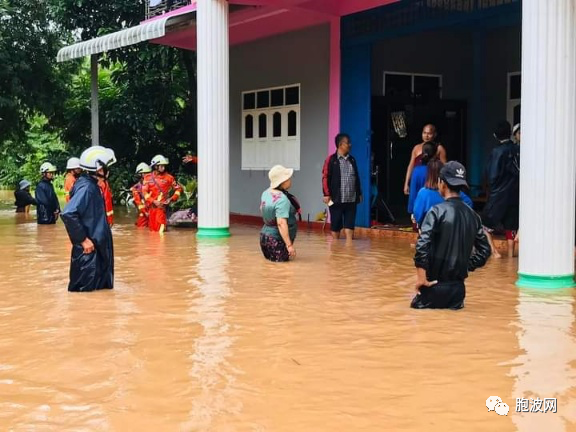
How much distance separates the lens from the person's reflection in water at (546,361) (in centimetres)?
394

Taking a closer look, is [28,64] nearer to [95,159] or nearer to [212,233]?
[212,233]

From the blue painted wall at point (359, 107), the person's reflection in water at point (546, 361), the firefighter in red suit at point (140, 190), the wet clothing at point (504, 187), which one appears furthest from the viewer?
the firefighter in red suit at point (140, 190)

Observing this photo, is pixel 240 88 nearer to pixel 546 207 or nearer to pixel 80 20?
pixel 80 20

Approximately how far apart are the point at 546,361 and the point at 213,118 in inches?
346

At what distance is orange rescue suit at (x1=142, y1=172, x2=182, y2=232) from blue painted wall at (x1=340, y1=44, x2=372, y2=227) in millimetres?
3250

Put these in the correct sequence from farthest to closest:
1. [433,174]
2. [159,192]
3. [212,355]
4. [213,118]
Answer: [159,192] < [213,118] < [433,174] < [212,355]

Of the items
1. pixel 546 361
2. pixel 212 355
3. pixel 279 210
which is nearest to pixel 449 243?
pixel 546 361

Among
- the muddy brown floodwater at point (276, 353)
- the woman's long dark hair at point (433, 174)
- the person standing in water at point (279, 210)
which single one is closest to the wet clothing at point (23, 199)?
the muddy brown floodwater at point (276, 353)

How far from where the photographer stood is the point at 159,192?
14.2m

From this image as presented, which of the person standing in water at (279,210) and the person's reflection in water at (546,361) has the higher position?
the person standing in water at (279,210)

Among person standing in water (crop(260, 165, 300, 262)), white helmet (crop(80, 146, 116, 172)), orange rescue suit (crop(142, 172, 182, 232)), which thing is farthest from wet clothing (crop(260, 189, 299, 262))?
orange rescue suit (crop(142, 172, 182, 232))

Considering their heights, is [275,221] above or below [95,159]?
below

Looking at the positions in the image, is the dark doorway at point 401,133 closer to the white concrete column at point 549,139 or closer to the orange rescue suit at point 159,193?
the orange rescue suit at point 159,193

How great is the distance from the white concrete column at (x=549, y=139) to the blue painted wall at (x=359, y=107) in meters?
6.11
